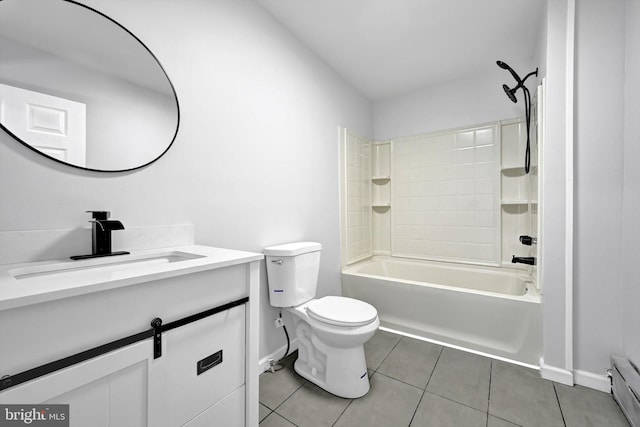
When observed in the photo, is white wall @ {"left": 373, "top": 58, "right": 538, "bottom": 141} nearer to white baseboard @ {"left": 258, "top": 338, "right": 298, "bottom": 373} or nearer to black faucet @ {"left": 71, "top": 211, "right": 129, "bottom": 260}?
white baseboard @ {"left": 258, "top": 338, "right": 298, "bottom": 373}

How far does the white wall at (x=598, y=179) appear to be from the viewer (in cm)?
152

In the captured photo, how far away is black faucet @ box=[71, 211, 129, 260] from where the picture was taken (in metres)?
1.01

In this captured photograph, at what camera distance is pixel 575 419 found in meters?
1.36

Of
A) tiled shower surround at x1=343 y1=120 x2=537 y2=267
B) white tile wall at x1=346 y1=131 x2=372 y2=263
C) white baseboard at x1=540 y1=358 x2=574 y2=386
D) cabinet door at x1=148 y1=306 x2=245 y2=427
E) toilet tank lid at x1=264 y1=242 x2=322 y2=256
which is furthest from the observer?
white tile wall at x1=346 y1=131 x2=372 y2=263

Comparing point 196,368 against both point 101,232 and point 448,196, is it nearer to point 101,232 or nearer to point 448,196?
point 101,232

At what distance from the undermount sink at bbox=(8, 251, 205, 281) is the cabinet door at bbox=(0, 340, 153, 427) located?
0.24 m

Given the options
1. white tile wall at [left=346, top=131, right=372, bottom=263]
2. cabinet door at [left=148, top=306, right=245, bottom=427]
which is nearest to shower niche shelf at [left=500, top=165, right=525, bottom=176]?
white tile wall at [left=346, top=131, right=372, bottom=263]

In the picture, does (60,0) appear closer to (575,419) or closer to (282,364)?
(282,364)

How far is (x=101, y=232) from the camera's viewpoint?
1032mm

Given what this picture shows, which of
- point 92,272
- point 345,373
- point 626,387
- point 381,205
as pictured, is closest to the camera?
point 92,272

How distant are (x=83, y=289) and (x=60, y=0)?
1153 millimetres

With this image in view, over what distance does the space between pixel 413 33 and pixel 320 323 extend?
227 cm

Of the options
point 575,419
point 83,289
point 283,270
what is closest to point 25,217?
point 83,289

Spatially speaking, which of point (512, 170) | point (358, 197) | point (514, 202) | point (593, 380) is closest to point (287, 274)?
point (358, 197)
